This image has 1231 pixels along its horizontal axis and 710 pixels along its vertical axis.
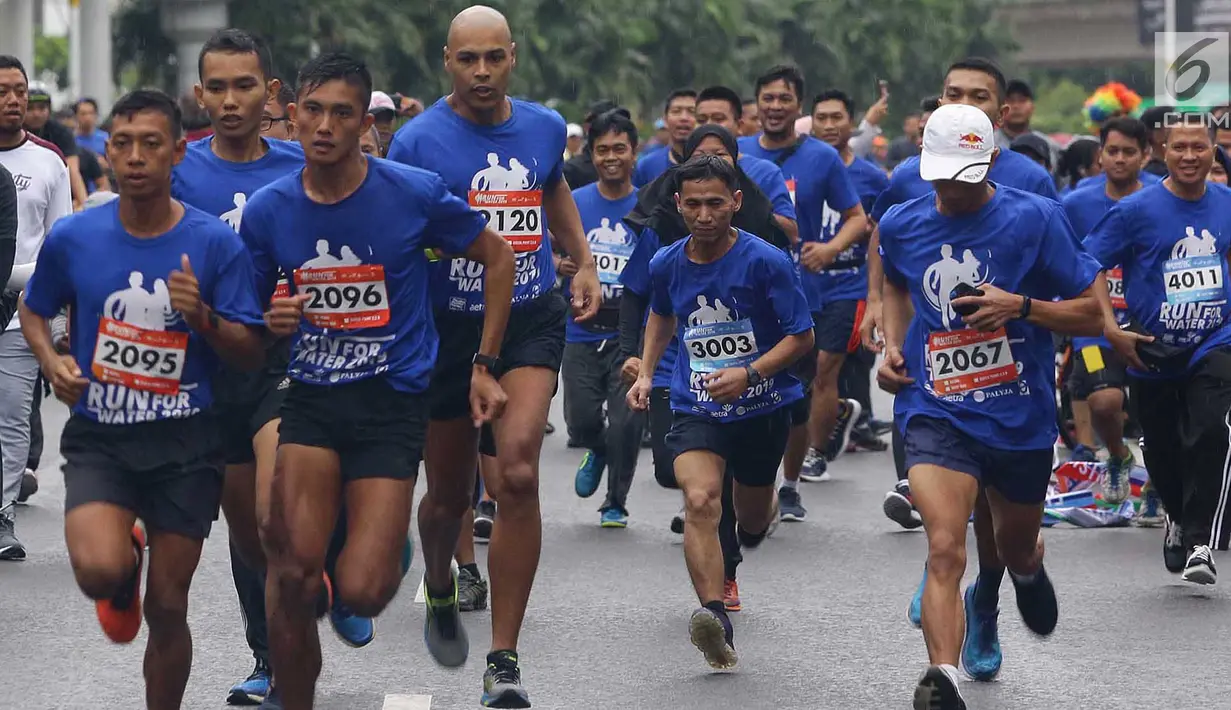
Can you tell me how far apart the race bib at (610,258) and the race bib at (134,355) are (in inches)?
252

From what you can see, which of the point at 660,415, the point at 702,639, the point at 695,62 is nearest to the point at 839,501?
the point at 660,415

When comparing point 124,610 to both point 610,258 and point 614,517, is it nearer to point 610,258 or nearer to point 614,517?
point 614,517

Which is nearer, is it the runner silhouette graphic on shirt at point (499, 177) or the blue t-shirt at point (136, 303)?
the blue t-shirt at point (136, 303)

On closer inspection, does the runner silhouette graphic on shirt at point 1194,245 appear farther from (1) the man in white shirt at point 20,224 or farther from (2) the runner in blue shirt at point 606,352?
(1) the man in white shirt at point 20,224

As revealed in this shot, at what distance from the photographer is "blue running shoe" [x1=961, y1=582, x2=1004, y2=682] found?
830 centimetres

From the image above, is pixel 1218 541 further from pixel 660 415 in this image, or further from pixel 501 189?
pixel 501 189

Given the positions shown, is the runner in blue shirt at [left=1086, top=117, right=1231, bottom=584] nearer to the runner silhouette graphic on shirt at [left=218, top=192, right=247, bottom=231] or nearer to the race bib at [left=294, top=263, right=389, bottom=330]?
the runner silhouette graphic on shirt at [left=218, top=192, right=247, bottom=231]

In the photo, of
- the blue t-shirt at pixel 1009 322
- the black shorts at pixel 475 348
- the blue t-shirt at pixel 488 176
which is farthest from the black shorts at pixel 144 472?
the blue t-shirt at pixel 1009 322

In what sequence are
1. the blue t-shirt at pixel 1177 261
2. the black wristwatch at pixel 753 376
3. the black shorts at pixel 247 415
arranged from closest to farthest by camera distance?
the black shorts at pixel 247 415 < the black wristwatch at pixel 753 376 < the blue t-shirt at pixel 1177 261

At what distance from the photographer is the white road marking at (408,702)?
7699 millimetres

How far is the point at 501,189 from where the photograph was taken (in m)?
7.96

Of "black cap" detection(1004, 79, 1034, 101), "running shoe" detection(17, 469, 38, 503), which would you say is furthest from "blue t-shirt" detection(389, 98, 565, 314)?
"black cap" detection(1004, 79, 1034, 101)

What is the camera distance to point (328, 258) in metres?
6.83

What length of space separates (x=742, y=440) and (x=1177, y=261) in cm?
275
